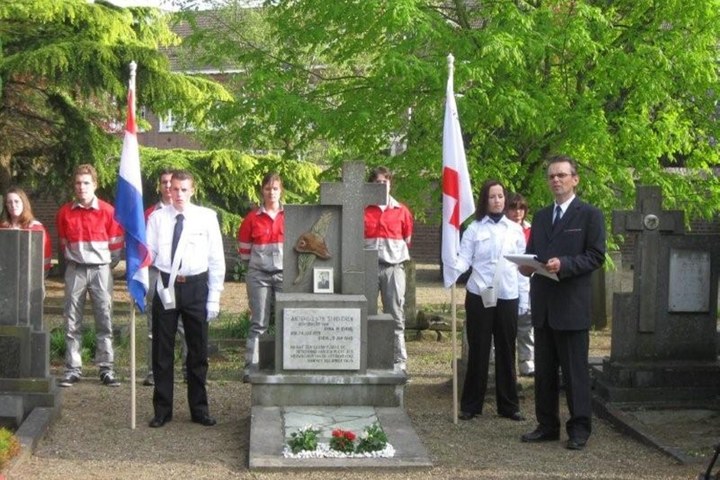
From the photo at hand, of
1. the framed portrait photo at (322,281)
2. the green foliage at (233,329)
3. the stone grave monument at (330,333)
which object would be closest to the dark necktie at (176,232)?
the stone grave monument at (330,333)

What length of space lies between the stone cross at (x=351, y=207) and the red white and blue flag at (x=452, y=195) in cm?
61

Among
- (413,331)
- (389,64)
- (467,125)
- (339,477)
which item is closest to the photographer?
(339,477)

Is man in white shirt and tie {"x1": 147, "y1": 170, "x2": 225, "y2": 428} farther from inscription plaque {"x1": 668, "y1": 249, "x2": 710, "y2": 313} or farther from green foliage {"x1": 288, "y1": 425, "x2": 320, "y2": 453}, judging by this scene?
inscription plaque {"x1": 668, "y1": 249, "x2": 710, "y2": 313}

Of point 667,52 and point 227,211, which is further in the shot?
point 227,211

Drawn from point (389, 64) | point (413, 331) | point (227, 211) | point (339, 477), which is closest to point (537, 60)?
point (389, 64)

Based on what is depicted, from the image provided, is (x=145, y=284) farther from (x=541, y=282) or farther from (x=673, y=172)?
(x=673, y=172)

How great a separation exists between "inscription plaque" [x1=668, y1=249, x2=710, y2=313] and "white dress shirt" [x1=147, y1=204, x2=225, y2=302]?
401 cm

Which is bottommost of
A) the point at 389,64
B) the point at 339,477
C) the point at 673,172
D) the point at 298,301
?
the point at 339,477

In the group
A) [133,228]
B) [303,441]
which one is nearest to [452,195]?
[133,228]

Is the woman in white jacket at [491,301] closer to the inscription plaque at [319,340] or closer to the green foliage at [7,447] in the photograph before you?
the inscription plaque at [319,340]

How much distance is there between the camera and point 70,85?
17656 millimetres

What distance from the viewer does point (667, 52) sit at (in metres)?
13.0

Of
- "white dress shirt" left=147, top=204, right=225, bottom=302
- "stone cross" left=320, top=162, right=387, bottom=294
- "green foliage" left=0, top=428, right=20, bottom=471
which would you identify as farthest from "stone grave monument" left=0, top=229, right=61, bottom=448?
"stone cross" left=320, top=162, right=387, bottom=294

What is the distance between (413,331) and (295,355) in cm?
591
